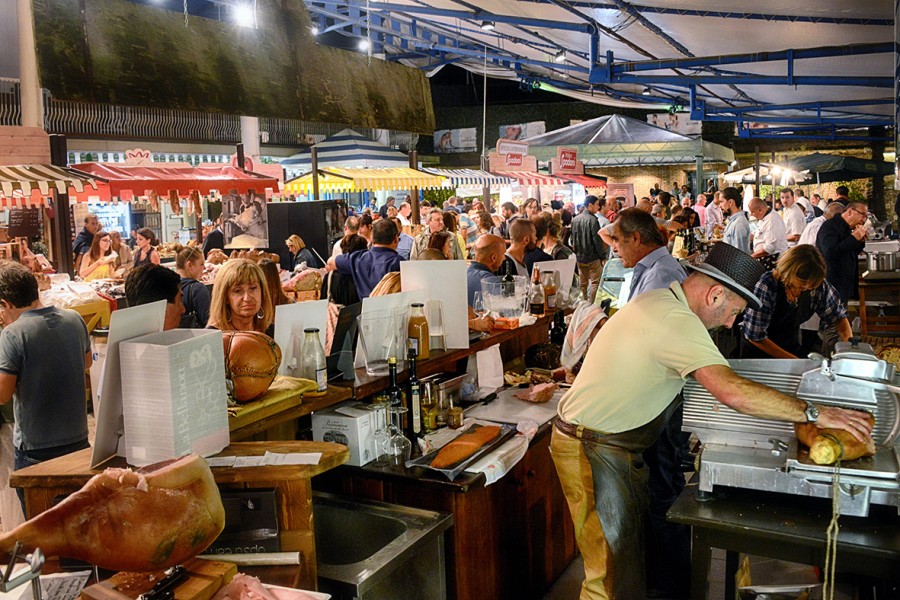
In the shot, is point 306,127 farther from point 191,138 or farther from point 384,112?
point 384,112

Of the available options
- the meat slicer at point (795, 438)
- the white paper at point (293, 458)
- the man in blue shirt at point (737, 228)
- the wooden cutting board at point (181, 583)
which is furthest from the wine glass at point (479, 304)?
the man in blue shirt at point (737, 228)

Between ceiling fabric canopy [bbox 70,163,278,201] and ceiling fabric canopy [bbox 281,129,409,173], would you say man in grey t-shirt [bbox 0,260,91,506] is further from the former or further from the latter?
ceiling fabric canopy [bbox 281,129,409,173]

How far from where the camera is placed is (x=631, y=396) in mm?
3014

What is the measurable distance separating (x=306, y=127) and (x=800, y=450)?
1987cm

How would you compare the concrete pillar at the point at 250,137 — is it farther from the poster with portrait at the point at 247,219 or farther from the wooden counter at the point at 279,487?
the wooden counter at the point at 279,487

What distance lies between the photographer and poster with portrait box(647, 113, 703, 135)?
2456 centimetres

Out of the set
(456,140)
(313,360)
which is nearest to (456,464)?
(313,360)

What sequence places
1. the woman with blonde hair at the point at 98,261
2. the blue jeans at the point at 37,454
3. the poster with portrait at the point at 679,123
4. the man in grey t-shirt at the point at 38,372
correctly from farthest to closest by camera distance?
the poster with portrait at the point at 679,123
the woman with blonde hair at the point at 98,261
the blue jeans at the point at 37,454
the man in grey t-shirt at the point at 38,372

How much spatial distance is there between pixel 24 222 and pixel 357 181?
458cm

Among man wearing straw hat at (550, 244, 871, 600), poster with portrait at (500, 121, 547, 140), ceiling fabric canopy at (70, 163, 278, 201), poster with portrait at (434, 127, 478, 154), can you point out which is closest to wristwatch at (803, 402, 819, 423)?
man wearing straw hat at (550, 244, 871, 600)

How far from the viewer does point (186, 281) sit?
5559 mm

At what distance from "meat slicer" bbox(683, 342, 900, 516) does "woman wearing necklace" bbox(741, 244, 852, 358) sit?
2.01 metres

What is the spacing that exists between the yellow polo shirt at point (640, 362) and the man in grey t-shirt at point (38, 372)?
2.47 metres

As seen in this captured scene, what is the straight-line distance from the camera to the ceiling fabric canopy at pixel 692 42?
299 inches
